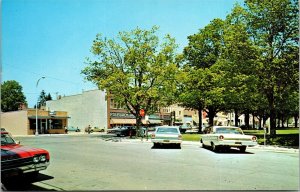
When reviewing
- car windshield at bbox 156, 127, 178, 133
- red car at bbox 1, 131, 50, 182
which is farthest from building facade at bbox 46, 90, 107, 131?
red car at bbox 1, 131, 50, 182

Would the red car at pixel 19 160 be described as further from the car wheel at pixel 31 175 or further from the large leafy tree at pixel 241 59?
the large leafy tree at pixel 241 59

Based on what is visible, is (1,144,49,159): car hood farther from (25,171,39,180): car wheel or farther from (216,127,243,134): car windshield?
(216,127,243,134): car windshield

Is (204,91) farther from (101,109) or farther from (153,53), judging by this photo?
(101,109)

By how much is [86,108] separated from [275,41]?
50.3 meters

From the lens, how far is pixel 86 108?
→ 6912 cm

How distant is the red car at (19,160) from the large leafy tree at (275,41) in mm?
18888

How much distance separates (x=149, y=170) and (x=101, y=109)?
55.4 metres

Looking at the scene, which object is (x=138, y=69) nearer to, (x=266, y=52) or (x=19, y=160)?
(x=266, y=52)

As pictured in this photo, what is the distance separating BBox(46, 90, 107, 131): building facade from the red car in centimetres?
5545

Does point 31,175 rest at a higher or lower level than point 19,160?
lower

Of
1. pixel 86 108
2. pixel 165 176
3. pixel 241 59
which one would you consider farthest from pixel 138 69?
pixel 86 108

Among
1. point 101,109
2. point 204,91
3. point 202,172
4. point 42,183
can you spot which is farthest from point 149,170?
point 101,109

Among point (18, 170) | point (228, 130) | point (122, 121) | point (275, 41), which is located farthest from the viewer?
point (122, 121)

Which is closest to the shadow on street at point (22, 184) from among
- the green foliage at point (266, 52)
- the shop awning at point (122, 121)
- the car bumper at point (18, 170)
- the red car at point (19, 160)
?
the red car at point (19, 160)
